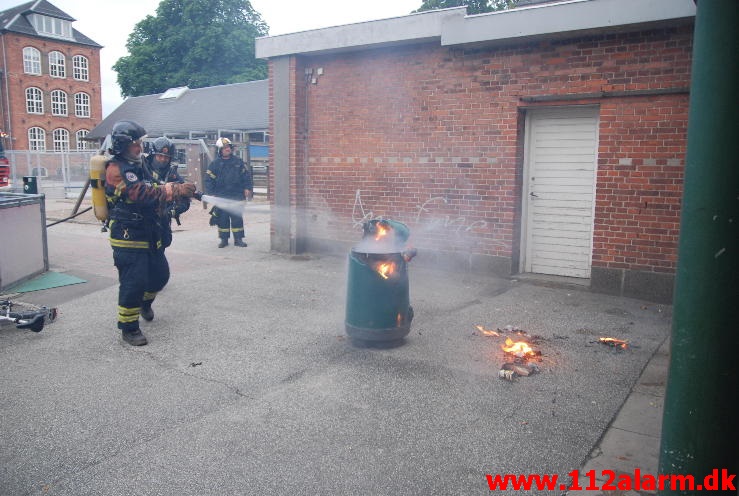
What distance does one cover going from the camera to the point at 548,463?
3.50 m

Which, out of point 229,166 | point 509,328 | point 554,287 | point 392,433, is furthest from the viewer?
point 229,166

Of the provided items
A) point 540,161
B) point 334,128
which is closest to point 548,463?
point 540,161

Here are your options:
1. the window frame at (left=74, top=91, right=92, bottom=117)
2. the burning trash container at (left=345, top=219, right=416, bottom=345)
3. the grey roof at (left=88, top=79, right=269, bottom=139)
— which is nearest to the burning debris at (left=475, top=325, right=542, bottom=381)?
the burning trash container at (left=345, top=219, right=416, bottom=345)

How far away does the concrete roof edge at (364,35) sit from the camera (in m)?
8.49

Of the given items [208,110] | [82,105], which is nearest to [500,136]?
[208,110]

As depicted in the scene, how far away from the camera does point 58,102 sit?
159ft

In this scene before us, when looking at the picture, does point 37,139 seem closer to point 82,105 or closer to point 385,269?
point 82,105

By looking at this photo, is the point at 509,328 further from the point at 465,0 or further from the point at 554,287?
the point at 465,0

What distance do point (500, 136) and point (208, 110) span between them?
2701cm

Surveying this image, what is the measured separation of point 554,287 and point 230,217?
21.1 ft

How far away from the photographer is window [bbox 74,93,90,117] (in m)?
49.8

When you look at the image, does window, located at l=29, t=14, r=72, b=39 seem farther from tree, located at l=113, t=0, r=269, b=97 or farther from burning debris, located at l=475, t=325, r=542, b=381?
burning debris, located at l=475, t=325, r=542, b=381

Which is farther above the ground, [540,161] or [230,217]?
[540,161]

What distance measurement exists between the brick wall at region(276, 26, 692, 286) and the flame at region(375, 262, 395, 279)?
3.64m
